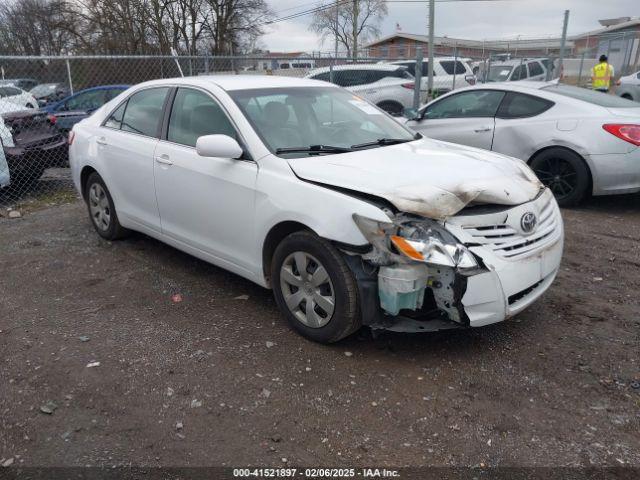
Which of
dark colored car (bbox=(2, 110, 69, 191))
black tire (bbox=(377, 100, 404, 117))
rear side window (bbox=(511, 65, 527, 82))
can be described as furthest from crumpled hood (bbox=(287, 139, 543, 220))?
→ rear side window (bbox=(511, 65, 527, 82))

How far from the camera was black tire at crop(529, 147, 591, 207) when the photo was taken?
6344mm

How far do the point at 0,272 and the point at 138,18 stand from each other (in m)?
26.9

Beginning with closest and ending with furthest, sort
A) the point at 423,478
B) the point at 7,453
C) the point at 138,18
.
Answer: the point at 423,478
the point at 7,453
the point at 138,18

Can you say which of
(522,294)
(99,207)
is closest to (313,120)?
(522,294)

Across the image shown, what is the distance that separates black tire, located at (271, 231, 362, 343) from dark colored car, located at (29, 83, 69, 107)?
39.5 feet

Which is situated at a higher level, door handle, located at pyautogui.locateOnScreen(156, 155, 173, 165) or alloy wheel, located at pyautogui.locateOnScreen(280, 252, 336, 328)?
door handle, located at pyautogui.locateOnScreen(156, 155, 173, 165)

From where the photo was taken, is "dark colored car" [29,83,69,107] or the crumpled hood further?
"dark colored car" [29,83,69,107]

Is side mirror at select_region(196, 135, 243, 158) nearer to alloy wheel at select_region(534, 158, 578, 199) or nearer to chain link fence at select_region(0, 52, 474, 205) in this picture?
alloy wheel at select_region(534, 158, 578, 199)

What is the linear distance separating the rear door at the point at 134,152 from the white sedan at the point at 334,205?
2cm

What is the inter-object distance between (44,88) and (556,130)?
44.8 ft

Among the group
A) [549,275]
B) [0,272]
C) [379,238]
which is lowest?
[0,272]

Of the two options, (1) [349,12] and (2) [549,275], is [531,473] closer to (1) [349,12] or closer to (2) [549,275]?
(2) [549,275]

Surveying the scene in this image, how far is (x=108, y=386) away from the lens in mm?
3154

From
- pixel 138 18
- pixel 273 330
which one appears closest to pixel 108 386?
pixel 273 330
